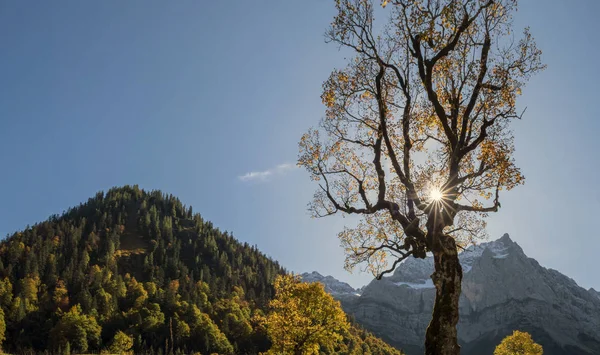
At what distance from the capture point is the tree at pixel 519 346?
236ft

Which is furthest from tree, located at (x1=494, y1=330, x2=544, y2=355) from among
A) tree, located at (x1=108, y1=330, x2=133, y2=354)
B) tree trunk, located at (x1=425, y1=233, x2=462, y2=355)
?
tree, located at (x1=108, y1=330, x2=133, y2=354)

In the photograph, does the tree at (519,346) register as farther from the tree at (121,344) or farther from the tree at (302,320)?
the tree at (121,344)

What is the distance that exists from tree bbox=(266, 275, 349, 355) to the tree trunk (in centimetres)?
4178

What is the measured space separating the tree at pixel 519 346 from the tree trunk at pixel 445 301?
2829 inches

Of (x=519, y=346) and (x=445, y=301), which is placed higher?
(x=445, y=301)

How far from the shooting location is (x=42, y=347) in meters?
153

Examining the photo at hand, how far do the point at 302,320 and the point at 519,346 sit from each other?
45.4 metres

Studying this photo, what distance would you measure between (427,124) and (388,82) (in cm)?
257

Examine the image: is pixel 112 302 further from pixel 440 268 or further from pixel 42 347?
pixel 440 268

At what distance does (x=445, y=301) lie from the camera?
1315cm

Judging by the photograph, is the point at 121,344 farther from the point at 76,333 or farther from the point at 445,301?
the point at 445,301

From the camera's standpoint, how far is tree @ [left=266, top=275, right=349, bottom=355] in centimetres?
5250

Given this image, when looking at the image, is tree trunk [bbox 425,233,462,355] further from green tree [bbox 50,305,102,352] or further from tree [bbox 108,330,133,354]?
green tree [bbox 50,305,102,352]

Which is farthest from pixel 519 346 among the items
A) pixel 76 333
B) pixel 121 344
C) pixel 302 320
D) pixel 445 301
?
pixel 76 333
